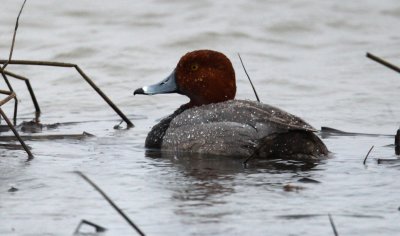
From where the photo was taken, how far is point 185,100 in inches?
510

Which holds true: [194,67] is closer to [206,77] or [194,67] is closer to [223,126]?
[206,77]

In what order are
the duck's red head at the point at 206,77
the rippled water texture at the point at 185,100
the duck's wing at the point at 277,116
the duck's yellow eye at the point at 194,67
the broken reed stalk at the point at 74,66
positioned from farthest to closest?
the duck's yellow eye at the point at 194,67
the duck's red head at the point at 206,77
the broken reed stalk at the point at 74,66
the duck's wing at the point at 277,116
the rippled water texture at the point at 185,100

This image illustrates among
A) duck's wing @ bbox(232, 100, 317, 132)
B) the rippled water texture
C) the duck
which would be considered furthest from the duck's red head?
the rippled water texture

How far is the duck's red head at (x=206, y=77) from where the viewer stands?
380 inches

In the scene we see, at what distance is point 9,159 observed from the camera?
8852mm

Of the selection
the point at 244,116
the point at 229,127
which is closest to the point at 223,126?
the point at 229,127

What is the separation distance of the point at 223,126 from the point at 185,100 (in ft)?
13.2

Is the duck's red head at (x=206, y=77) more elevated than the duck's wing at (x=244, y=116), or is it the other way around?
the duck's red head at (x=206, y=77)

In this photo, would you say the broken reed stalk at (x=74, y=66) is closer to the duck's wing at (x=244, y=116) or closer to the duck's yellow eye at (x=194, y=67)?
the duck's yellow eye at (x=194, y=67)

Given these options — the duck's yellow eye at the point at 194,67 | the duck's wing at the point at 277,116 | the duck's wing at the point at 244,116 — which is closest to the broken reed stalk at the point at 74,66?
the duck's yellow eye at the point at 194,67

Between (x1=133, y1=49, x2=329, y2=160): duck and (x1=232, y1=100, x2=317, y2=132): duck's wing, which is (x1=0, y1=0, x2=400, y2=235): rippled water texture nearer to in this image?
(x1=133, y1=49, x2=329, y2=160): duck

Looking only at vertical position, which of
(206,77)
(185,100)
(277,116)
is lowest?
(185,100)

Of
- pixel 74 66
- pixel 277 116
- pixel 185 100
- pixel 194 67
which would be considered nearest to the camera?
pixel 277 116

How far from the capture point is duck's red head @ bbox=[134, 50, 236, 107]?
9664mm
